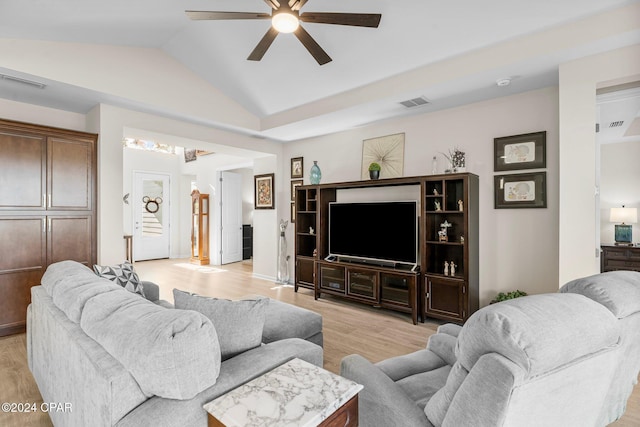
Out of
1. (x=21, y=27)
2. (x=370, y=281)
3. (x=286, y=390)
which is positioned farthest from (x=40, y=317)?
(x=370, y=281)

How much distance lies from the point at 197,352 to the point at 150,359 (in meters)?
0.15

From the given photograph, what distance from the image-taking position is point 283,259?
5895 millimetres

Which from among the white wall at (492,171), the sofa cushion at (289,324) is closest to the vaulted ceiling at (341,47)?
the white wall at (492,171)

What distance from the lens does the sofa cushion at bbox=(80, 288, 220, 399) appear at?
110cm

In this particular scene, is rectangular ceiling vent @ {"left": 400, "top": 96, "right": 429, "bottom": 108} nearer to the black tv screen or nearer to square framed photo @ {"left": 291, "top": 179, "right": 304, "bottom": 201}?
the black tv screen

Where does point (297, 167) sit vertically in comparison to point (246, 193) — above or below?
above

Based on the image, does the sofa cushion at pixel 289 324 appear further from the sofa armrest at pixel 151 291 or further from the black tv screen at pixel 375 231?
the black tv screen at pixel 375 231

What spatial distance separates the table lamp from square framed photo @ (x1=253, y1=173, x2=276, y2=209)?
18.2 ft

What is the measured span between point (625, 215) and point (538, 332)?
562 cm

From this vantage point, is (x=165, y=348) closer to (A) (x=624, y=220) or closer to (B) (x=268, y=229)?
(B) (x=268, y=229)

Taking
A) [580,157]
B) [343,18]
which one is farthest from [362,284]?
[343,18]

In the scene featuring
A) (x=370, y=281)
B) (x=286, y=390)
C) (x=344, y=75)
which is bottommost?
(x=370, y=281)

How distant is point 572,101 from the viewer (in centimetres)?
283

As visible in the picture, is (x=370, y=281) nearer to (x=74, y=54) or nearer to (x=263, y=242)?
(x=263, y=242)
